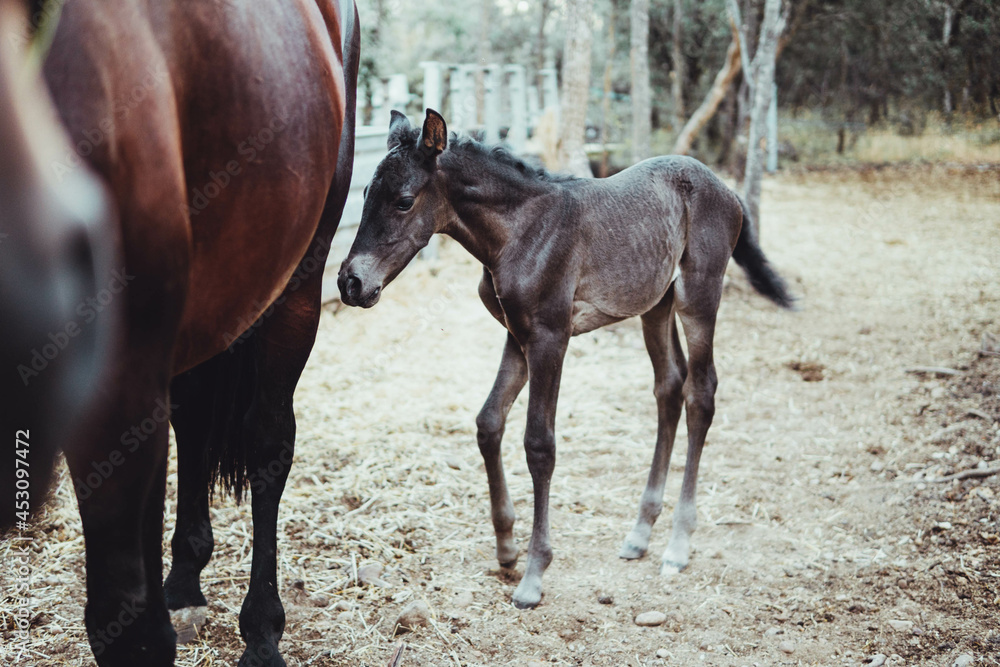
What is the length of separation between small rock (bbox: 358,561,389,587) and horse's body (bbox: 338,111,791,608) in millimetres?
481

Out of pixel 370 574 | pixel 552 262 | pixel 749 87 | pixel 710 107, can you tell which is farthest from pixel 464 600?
pixel 749 87

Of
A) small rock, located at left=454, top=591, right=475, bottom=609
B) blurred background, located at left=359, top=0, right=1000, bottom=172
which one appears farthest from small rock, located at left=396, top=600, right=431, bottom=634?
blurred background, located at left=359, top=0, right=1000, bottom=172

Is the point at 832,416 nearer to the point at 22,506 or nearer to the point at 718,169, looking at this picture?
the point at 22,506

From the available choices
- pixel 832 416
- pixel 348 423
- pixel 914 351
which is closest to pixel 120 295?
pixel 348 423

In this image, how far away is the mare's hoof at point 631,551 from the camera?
3324 millimetres

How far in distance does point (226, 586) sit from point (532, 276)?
1633 millimetres

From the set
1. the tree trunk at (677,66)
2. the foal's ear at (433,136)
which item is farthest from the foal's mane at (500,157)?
the tree trunk at (677,66)

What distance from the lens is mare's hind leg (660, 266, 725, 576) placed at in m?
3.25

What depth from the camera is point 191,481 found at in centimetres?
265

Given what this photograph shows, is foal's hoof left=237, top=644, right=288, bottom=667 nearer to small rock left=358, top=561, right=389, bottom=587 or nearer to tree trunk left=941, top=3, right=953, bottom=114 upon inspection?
small rock left=358, top=561, right=389, bottom=587

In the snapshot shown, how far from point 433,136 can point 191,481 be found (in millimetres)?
1421

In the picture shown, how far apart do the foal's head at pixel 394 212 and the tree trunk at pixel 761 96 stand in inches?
213

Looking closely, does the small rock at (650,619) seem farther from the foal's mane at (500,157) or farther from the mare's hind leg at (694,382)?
the foal's mane at (500,157)

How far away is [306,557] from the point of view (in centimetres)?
319
